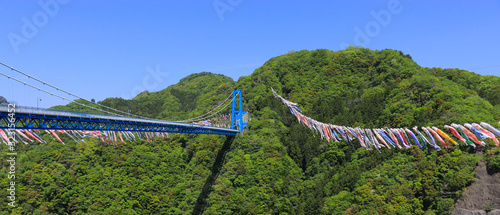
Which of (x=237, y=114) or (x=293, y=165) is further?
(x=237, y=114)

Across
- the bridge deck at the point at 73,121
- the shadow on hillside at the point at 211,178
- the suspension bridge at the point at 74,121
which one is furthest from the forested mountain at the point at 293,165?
the bridge deck at the point at 73,121

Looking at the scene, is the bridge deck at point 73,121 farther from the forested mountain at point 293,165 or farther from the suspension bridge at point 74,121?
the forested mountain at point 293,165

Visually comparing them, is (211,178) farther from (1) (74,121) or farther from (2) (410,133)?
(2) (410,133)

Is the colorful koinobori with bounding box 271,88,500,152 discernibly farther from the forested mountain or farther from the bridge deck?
the bridge deck

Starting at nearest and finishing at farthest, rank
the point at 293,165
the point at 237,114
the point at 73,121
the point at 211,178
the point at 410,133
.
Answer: the point at 410,133
the point at 73,121
the point at 211,178
the point at 293,165
the point at 237,114

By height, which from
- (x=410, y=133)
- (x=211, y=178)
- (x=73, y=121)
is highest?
(x=73, y=121)

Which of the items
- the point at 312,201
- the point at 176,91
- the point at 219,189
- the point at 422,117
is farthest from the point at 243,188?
the point at 176,91

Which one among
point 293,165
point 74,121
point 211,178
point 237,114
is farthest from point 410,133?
point 237,114

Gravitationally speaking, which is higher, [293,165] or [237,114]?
[237,114]

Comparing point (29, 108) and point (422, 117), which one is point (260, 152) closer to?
point (422, 117)

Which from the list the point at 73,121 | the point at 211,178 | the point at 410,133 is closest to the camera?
the point at 410,133
